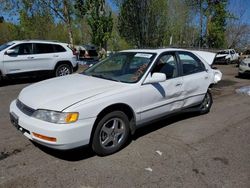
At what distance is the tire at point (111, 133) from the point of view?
3.61m

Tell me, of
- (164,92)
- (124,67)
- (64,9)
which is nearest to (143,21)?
(64,9)

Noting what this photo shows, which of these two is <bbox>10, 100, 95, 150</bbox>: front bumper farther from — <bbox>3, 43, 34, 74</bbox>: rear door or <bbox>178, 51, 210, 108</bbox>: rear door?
<bbox>3, 43, 34, 74</bbox>: rear door

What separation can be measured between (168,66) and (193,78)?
67 centimetres

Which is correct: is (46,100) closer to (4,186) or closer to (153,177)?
(4,186)

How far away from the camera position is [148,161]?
3660 millimetres

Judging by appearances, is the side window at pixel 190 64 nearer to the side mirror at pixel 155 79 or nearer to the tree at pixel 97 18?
the side mirror at pixel 155 79

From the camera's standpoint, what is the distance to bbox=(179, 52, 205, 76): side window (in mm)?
5069

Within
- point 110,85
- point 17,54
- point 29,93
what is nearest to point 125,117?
point 110,85

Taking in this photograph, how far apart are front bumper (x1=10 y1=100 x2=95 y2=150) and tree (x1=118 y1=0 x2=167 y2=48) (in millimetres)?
19508

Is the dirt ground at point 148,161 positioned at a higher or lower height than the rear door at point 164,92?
lower

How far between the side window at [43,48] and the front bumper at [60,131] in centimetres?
691

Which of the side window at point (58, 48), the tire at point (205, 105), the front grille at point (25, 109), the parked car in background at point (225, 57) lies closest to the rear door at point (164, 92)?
the tire at point (205, 105)

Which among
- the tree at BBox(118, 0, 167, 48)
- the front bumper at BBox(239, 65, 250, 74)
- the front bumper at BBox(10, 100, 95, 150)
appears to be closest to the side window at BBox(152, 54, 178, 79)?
the front bumper at BBox(10, 100, 95, 150)

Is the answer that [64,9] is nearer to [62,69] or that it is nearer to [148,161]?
[62,69]
